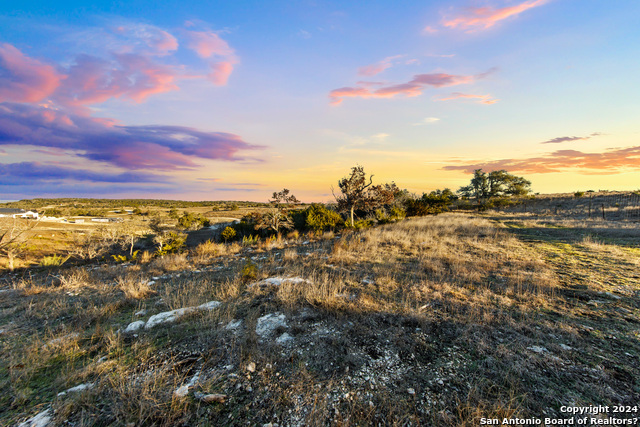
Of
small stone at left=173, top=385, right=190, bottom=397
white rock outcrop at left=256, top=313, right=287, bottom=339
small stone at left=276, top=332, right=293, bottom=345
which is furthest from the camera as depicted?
white rock outcrop at left=256, top=313, right=287, bottom=339

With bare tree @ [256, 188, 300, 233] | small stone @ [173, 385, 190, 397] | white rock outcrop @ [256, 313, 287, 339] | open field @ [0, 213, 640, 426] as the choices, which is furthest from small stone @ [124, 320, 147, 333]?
bare tree @ [256, 188, 300, 233]

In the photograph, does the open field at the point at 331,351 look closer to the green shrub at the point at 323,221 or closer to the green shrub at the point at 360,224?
the green shrub at the point at 360,224

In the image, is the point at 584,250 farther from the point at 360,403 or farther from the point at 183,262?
the point at 183,262

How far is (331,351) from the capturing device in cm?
303

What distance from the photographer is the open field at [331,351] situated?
2223 mm

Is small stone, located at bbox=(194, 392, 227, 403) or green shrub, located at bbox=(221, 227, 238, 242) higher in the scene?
small stone, located at bbox=(194, 392, 227, 403)

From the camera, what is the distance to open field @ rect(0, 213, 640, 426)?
2.22 m

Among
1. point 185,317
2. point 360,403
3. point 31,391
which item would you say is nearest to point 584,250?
point 360,403

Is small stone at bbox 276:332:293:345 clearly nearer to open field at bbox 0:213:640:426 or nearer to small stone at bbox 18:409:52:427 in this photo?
open field at bbox 0:213:640:426

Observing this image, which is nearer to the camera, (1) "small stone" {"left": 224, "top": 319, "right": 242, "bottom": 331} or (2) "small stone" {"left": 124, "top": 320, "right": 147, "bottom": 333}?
(1) "small stone" {"left": 224, "top": 319, "right": 242, "bottom": 331}

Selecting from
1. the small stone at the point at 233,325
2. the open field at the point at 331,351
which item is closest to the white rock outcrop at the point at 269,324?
the open field at the point at 331,351

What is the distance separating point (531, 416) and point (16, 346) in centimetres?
653

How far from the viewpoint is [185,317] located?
4.08 metres

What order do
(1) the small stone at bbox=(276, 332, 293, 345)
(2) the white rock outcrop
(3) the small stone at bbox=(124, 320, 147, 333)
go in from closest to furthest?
(1) the small stone at bbox=(276, 332, 293, 345) < (2) the white rock outcrop < (3) the small stone at bbox=(124, 320, 147, 333)
